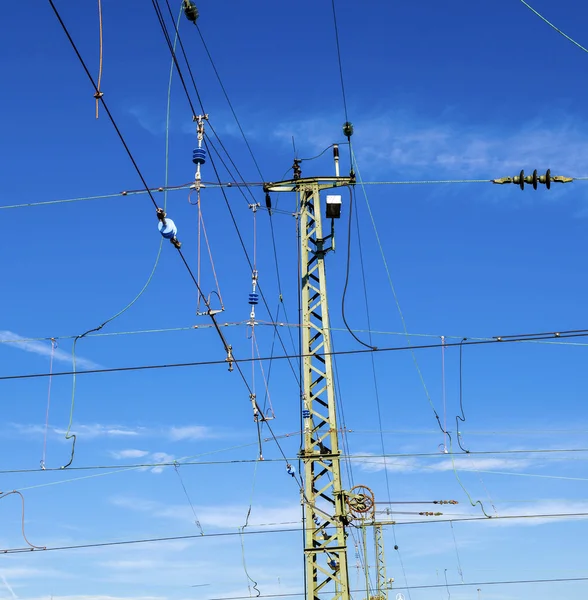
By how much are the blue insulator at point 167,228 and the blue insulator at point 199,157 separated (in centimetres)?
142

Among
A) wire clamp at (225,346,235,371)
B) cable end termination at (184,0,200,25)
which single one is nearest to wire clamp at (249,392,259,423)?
wire clamp at (225,346,235,371)

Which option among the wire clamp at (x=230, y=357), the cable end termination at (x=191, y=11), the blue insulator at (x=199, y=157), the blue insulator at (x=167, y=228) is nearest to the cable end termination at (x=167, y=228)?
the blue insulator at (x=167, y=228)

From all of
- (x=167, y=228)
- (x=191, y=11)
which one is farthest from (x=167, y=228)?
(x=191, y=11)

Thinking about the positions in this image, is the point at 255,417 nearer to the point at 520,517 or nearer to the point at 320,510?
the point at 320,510

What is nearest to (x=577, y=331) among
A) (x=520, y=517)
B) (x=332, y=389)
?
(x=332, y=389)

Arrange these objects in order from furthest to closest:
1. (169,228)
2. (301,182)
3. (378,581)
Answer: (378,581), (301,182), (169,228)

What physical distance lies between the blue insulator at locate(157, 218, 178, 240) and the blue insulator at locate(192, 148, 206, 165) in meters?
1.42

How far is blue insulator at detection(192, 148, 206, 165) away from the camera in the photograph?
10.8 m

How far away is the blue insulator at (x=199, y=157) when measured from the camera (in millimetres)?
10812

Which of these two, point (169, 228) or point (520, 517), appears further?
point (520, 517)

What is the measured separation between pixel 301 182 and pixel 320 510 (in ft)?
24.0

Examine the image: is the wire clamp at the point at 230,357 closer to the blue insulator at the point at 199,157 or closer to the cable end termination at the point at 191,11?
the blue insulator at the point at 199,157

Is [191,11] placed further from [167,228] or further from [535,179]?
[535,179]

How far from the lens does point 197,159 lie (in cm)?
1081
